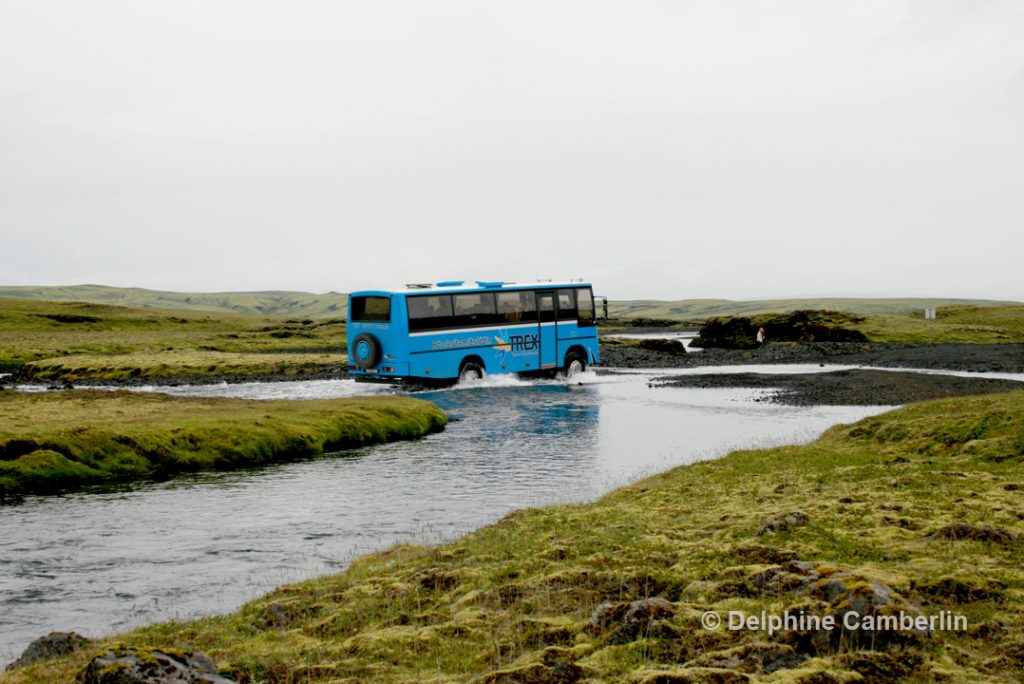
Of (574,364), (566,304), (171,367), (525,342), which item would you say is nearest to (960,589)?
(525,342)

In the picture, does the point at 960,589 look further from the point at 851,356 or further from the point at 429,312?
the point at 851,356

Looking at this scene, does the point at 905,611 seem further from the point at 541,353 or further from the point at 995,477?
the point at 541,353

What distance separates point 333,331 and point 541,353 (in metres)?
86.7

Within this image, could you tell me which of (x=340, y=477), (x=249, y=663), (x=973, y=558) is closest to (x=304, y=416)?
(x=340, y=477)

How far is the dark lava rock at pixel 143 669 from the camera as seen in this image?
8.14 meters

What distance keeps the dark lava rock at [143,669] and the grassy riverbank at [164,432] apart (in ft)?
60.3

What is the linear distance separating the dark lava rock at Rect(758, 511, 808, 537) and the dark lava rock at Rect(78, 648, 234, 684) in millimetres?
8508

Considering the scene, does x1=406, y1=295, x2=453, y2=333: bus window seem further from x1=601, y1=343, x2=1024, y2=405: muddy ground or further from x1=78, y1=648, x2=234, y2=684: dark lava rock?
x1=78, y1=648, x2=234, y2=684: dark lava rock

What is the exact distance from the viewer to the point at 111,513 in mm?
21016

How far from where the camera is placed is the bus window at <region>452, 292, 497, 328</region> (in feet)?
165

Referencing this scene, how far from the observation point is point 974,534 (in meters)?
12.1

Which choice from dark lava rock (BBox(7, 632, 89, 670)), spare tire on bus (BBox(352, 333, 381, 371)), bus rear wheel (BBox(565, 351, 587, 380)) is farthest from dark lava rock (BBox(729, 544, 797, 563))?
bus rear wheel (BBox(565, 351, 587, 380))

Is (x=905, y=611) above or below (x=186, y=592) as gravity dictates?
above

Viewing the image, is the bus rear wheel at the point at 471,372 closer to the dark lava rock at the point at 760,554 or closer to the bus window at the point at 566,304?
the bus window at the point at 566,304
